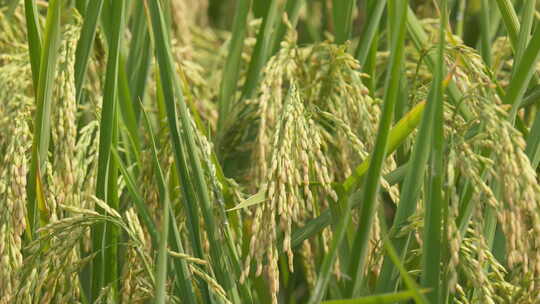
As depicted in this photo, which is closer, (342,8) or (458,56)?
(458,56)

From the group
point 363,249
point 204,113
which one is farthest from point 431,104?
point 204,113

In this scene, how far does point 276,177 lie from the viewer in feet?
3.97

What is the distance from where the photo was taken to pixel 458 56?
1.37 m

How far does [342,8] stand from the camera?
173cm

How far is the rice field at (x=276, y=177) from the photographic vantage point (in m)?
1.13

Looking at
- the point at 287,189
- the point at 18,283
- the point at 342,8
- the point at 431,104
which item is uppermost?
the point at 342,8

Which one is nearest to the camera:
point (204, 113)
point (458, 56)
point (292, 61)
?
point (458, 56)

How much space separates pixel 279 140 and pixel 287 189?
0.11 m

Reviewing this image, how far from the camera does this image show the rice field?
3.71 ft

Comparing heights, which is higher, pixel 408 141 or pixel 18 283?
pixel 408 141

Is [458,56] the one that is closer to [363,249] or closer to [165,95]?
[363,249]

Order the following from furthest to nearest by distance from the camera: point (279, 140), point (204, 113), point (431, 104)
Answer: point (204, 113) → point (279, 140) → point (431, 104)

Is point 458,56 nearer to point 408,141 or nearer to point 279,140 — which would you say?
point 408,141

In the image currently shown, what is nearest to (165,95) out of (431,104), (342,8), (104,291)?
(104,291)
